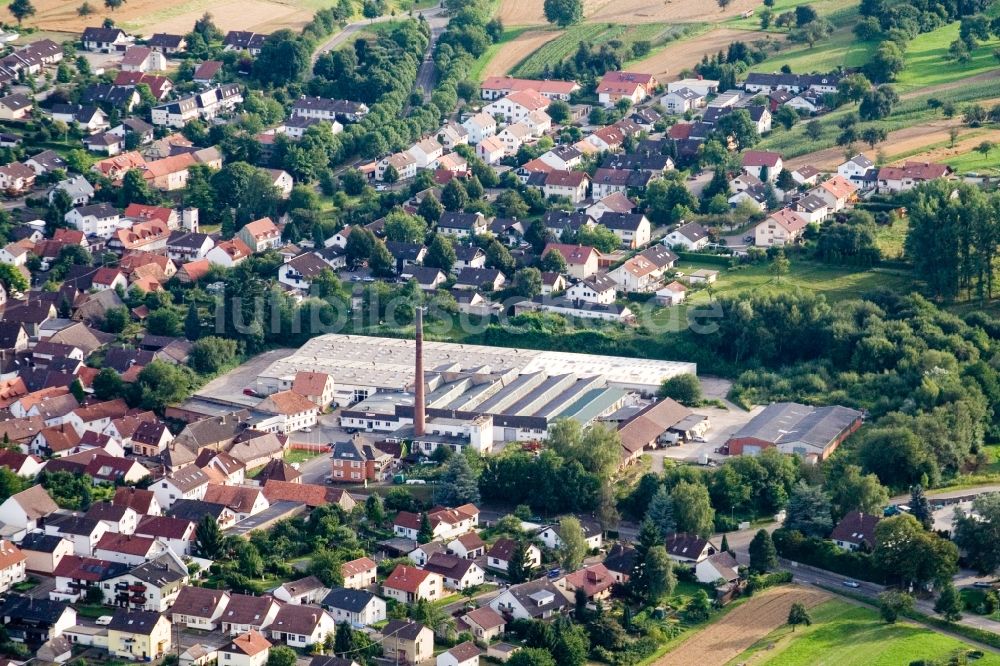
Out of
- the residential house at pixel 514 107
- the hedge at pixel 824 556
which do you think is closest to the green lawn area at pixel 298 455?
the hedge at pixel 824 556

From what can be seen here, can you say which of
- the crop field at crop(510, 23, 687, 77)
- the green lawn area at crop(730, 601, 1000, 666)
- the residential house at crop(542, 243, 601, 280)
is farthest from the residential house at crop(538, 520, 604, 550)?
the crop field at crop(510, 23, 687, 77)

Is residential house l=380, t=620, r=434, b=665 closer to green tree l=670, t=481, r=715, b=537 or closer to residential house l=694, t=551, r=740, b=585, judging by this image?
residential house l=694, t=551, r=740, b=585

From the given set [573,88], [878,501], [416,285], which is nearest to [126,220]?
[416,285]

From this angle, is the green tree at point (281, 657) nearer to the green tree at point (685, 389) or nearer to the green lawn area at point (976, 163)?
the green tree at point (685, 389)

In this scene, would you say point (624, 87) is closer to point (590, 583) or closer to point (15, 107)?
point (15, 107)

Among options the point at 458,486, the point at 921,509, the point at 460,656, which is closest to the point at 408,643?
the point at 460,656
